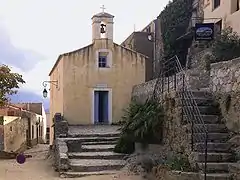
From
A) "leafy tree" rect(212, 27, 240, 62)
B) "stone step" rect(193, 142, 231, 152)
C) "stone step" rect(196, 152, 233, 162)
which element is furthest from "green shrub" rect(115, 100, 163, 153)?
"leafy tree" rect(212, 27, 240, 62)

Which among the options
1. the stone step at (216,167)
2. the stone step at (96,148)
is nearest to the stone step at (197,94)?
the stone step at (216,167)

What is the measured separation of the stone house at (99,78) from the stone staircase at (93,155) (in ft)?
16.5

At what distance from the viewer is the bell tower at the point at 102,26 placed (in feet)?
81.1

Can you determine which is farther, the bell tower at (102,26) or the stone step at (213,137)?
the bell tower at (102,26)

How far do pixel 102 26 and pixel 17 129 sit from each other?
10725mm

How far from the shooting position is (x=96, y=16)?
2461 cm

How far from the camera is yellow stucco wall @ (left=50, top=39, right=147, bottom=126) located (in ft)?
78.6

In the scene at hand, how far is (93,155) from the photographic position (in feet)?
49.9

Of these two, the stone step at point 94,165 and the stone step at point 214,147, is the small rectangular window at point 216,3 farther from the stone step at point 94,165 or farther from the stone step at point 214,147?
the stone step at point 214,147

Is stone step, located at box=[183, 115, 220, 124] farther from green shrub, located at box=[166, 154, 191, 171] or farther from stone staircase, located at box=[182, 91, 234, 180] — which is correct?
green shrub, located at box=[166, 154, 191, 171]

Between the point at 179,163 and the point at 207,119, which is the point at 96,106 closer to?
the point at 207,119

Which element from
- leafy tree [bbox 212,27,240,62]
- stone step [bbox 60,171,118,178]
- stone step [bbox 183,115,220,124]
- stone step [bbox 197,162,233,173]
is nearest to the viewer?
stone step [bbox 197,162,233,173]

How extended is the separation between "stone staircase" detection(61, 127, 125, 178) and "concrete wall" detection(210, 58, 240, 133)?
4.45 m

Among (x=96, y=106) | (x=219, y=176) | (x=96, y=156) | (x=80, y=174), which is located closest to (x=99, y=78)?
(x=96, y=106)
